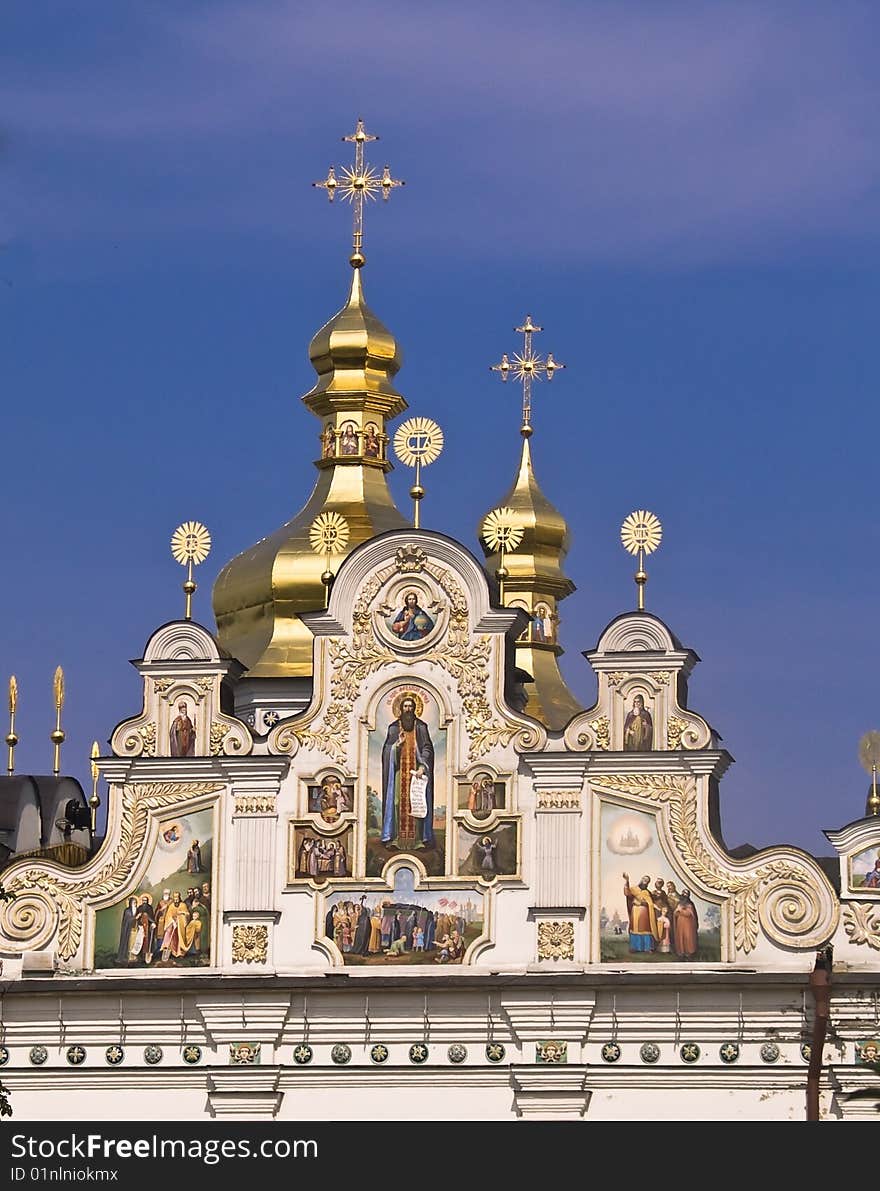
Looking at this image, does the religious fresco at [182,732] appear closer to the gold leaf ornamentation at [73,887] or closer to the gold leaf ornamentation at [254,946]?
the gold leaf ornamentation at [73,887]

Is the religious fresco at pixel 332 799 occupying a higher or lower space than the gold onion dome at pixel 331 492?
lower

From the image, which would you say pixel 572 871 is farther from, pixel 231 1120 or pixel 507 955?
pixel 231 1120

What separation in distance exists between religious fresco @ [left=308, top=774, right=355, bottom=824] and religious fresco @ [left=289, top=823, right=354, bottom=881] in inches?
8.7

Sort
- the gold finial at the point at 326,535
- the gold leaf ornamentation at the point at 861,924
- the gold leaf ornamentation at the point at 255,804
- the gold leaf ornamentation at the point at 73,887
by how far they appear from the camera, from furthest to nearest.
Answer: the gold finial at the point at 326,535 < the gold leaf ornamentation at the point at 73,887 < the gold leaf ornamentation at the point at 255,804 < the gold leaf ornamentation at the point at 861,924

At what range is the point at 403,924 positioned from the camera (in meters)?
36.5

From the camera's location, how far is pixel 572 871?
119ft

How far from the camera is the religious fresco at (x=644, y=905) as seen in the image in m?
36.0

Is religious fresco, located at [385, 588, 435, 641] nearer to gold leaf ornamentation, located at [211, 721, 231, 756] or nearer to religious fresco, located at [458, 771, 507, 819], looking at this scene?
religious fresco, located at [458, 771, 507, 819]

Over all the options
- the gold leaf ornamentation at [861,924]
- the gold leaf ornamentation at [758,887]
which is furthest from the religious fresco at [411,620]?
the gold leaf ornamentation at [861,924]

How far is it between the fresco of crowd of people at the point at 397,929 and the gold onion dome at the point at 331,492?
7.07 m

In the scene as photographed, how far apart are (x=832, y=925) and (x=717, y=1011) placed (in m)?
1.45

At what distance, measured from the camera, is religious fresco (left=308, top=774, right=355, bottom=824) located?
36.8 m
